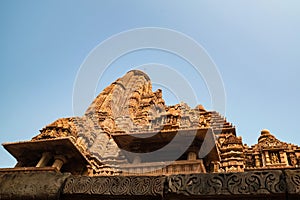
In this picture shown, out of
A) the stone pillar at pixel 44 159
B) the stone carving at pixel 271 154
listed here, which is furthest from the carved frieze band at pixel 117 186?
the stone carving at pixel 271 154

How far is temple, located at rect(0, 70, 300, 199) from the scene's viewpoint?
105 inches

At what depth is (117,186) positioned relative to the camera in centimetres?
284

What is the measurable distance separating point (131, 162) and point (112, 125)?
1328 centimetres

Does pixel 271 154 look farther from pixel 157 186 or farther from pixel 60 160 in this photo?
pixel 157 186

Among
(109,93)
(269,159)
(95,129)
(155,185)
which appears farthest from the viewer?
(109,93)

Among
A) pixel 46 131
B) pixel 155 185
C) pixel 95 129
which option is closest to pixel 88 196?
pixel 155 185

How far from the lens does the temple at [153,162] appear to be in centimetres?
266

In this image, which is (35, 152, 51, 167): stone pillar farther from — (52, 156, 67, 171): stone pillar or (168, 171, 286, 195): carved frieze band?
(168, 171, 286, 195): carved frieze band

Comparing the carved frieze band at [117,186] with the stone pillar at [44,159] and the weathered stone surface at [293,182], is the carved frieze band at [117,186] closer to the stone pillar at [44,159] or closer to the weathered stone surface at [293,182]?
the weathered stone surface at [293,182]

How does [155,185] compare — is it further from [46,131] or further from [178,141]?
[46,131]

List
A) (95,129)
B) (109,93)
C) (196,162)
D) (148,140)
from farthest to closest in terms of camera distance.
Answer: (109,93) → (95,129) → (148,140) → (196,162)

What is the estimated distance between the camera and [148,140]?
9.45 metres

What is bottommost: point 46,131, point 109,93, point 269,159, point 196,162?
point 196,162

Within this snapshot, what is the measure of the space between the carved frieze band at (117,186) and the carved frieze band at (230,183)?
151mm
